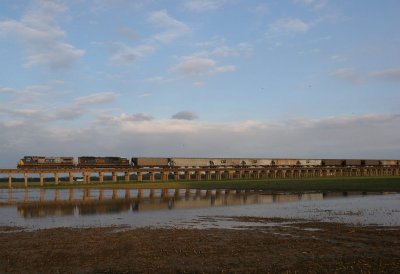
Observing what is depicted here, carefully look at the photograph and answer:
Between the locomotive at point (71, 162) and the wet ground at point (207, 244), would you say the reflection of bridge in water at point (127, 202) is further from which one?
the locomotive at point (71, 162)

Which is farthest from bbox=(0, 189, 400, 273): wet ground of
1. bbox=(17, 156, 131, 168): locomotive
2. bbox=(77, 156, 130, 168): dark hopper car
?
bbox=(77, 156, 130, 168): dark hopper car

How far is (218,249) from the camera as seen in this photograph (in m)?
17.2

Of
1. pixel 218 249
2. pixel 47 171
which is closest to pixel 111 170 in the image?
pixel 47 171

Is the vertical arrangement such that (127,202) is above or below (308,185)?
below

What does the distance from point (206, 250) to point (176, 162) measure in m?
98.8

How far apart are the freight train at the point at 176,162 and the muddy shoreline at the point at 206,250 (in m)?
76.9

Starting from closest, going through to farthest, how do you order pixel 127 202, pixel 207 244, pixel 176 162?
pixel 207 244 < pixel 127 202 < pixel 176 162

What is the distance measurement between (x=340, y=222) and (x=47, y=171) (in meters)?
82.2

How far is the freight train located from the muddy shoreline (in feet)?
252

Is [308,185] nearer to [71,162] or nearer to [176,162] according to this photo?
[176,162]

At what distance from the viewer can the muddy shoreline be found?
14.2 meters

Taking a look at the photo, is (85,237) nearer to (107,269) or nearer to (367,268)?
(107,269)

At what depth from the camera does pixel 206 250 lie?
17031 mm

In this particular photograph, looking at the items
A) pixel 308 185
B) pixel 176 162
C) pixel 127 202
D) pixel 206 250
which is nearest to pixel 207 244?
pixel 206 250
